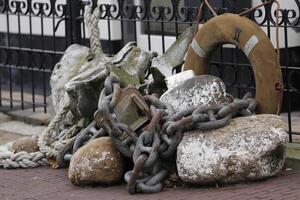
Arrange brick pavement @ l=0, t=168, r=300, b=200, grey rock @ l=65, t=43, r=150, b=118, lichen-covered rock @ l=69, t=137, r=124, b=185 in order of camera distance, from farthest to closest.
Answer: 1. grey rock @ l=65, t=43, r=150, b=118
2. lichen-covered rock @ l=69, t=137, r=124, b=185
3. brick pavement @ l=0, t=168, r=300, b=200

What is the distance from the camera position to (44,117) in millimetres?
10500

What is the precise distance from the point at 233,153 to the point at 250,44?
3.72 ft

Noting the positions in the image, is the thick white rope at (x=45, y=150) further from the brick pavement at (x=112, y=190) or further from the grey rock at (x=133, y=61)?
the grey rock at (x=133, y=61)

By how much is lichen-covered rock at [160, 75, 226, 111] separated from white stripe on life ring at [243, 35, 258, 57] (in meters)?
0.38

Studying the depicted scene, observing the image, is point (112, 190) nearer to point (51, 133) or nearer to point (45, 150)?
point (45, 150)

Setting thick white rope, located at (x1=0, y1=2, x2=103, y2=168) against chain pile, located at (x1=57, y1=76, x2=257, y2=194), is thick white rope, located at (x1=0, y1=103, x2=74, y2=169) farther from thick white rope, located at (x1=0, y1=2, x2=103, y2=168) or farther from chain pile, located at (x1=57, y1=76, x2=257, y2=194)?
chain pile, located at (x1=57, y1=76, x2=257, y2=194)

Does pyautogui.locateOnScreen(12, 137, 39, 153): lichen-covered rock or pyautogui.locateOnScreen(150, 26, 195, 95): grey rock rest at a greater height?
pyautogui.locateOnScreen(150, 26, 195, 95): grey rock

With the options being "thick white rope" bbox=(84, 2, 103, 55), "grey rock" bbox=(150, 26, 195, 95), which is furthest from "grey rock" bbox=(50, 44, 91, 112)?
"grey rock" bbox=(150, 26, 195, 95)

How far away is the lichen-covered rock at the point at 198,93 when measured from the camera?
24.7 ft

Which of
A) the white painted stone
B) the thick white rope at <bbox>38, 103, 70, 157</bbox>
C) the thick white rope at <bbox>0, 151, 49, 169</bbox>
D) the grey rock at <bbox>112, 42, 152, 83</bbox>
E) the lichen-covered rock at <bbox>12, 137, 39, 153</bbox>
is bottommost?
the thick white rope at <bbox>0, 151, 49, 169</bbox>

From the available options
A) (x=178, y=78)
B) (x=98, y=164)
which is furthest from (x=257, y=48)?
(x=98, y=164)

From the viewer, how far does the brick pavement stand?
6859mm

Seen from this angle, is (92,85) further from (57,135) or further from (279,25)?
(279,25)

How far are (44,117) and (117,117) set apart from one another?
3158mm
